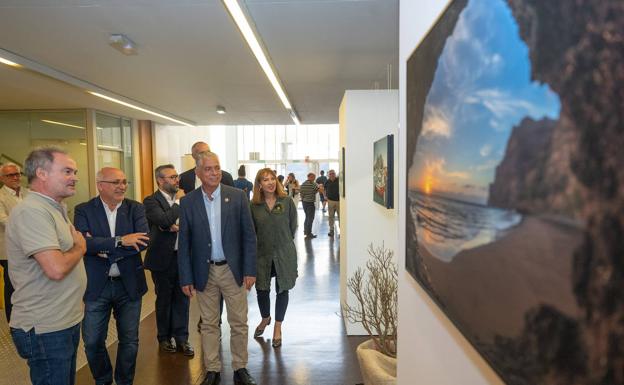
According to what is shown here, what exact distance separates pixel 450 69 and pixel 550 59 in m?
0.42

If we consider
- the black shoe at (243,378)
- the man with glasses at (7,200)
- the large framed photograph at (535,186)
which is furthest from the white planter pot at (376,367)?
the man with glasses at (7,200)

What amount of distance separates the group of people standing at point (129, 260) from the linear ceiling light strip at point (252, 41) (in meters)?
1.13

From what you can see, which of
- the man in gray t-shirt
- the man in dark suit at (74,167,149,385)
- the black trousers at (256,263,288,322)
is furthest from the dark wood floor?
the man in gray t-shirt

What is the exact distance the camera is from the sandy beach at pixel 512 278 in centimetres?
A: 54

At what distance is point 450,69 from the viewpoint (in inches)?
37.9

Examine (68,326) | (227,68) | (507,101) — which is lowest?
(68,326)

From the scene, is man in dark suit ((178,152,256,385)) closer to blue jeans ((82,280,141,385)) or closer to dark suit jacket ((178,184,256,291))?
dark suit jacket ((178,184,256,291))

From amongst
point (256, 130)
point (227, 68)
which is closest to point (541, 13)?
point (227, 68)

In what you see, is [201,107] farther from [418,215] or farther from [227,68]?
[418,215]

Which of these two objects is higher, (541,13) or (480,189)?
(541,13)

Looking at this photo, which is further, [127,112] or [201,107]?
[127,112]

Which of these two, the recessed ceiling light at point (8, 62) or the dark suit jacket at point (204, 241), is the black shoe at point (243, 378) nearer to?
the dark suit jacket at point (204, 241)

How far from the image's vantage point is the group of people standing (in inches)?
76.4

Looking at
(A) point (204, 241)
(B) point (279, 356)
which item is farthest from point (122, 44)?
(B) point (279, 356)
